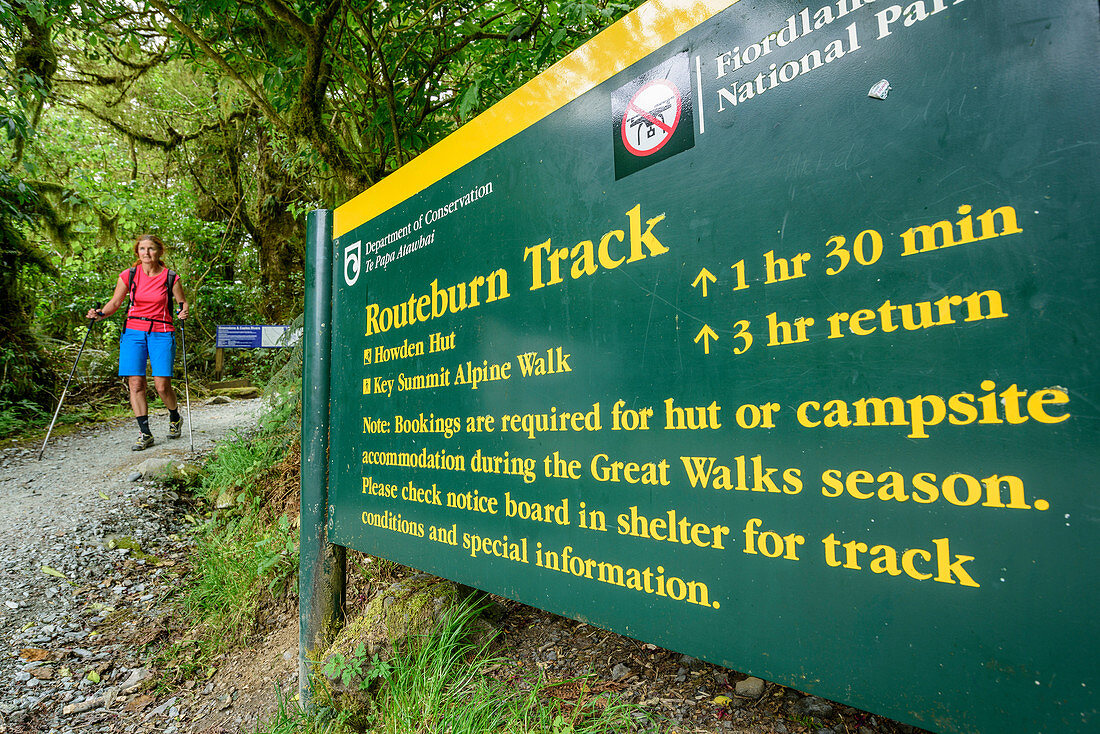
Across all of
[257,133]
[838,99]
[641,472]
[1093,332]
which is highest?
[257,133]

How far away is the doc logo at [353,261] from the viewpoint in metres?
2.30

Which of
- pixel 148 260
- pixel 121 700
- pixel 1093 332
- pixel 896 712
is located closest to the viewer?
pixel 1093 332

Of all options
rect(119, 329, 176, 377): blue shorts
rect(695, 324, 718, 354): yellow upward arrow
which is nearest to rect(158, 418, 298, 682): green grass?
rect(119, 329, 176, 377): blue shorts

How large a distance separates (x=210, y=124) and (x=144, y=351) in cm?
654

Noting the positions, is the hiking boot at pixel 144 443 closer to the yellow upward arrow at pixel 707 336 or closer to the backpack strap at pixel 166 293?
the backpack strap at pixel 166 293

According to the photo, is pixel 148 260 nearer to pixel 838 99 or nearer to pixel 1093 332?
pixel 838 99

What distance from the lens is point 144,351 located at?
19.9 ft

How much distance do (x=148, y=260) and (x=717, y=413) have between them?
7008mm

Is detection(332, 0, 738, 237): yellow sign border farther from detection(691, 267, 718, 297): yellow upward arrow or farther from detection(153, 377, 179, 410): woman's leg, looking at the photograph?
detection(153, 377, 179, 410): woman's leg

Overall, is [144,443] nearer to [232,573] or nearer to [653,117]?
[232,573]

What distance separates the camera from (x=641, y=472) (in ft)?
4.13

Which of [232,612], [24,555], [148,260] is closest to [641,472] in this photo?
[232,612]

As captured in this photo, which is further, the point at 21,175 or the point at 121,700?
the point at 21,175

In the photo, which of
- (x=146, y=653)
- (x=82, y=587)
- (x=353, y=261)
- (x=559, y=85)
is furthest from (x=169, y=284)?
(x=559, y=85)
